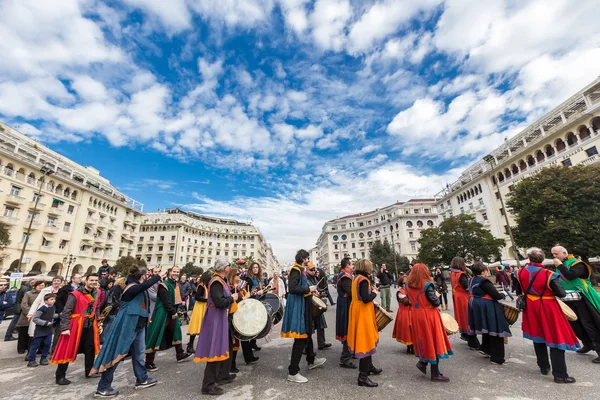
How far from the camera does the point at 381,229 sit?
247ft

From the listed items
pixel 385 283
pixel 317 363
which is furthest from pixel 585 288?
pixel 385 283

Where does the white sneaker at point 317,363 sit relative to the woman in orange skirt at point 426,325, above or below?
below

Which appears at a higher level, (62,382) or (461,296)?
(461,296)

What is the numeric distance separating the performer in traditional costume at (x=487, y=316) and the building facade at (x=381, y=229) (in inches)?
2270

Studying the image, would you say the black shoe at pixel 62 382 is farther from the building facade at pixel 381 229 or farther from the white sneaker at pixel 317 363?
the building facade at pixel 381 229

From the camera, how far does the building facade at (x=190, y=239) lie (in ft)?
221

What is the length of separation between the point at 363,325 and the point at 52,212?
47540 millimetres

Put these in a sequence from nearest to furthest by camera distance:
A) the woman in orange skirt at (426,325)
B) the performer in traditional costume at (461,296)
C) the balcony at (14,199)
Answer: the woman in orange skirt at (426,325) → the performer in traditional costume at (461,296) → the balcony at (14,199)

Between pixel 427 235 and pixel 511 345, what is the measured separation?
37358 millimetres

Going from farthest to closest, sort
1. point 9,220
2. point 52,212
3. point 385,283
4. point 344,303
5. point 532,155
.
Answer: point 52,212 → point 532,155 → point 9,220 → point 385,283 → point 344,303

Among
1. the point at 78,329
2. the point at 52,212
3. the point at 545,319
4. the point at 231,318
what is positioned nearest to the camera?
the point at 545,319

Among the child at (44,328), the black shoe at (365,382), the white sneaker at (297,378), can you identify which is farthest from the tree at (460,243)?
the child at (44,328)

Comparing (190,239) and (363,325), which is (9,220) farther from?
(363,325)

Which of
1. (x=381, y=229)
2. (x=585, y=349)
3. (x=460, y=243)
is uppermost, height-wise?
(x=381, y=229)
